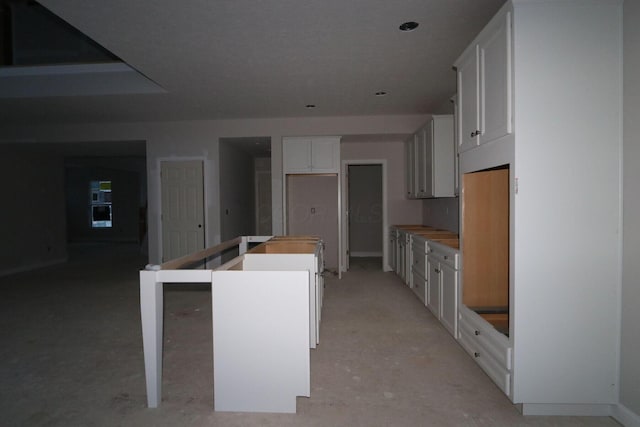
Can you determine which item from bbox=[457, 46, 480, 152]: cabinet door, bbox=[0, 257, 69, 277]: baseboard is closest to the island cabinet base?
bbox=[457, 46, 480, 152]: cabinet door

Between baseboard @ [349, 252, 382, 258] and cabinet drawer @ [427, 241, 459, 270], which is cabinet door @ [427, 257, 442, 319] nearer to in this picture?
cabinet drawer @ [427, 241, 459, 270]

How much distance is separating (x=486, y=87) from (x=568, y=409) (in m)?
1.97

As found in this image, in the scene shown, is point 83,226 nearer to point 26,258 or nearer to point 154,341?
point 26,258

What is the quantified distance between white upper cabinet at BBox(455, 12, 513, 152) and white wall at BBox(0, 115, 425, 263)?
2.86 m

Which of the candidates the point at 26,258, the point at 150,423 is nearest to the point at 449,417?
the point at 150,423

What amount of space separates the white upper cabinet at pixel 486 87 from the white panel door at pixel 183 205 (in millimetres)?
4278

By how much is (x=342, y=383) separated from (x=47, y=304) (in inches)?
157

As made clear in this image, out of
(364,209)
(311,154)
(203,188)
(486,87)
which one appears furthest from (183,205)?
(486,87)

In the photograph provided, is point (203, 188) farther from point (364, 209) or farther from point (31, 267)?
point (31, 267)

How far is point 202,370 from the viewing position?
2.73 metres

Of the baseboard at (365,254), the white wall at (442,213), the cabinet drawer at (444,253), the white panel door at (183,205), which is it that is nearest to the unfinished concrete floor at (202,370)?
the cabinet drawer at (444,253)

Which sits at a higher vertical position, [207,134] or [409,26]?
[409,26]

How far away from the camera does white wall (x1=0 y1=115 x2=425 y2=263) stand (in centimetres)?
575

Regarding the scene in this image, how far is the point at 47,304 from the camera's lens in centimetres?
452
